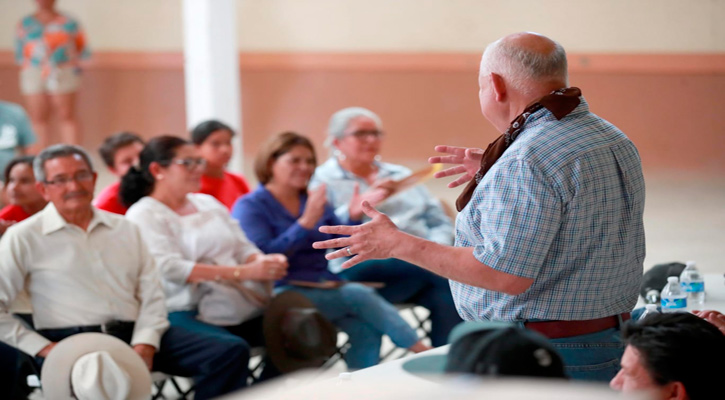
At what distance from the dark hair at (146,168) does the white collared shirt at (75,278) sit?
422 millimetres

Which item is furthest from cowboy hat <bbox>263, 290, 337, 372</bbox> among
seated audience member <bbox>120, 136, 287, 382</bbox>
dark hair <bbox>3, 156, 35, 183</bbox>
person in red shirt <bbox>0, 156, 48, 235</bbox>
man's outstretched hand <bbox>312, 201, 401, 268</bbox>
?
man's outstretched hand <bbox>312, 201, 401, 268</bbox>

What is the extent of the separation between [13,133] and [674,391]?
4.82m

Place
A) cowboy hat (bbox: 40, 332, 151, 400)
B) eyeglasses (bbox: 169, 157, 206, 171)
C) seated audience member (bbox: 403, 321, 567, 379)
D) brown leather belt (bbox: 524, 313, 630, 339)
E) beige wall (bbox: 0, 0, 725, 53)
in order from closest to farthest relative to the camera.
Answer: seated audience member (bbox: 403, 321, 567, 379) < brown leather belt (bbox: 524, 313, 630, 339) < cowboy hat (bbox: 40, 332, 151, 400) < eyeglasses (bbox: 169, 157, 206, 171) < beige wall (bbox: 0, 0, 725, 53)

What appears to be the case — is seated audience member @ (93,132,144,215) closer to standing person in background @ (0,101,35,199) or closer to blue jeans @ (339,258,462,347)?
standing person in background @ (0,101,35,199)

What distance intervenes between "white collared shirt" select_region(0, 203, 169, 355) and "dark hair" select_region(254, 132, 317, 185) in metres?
0.93

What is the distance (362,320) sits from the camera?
151 inches

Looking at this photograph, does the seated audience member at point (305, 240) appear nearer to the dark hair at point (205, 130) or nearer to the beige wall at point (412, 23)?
the dark hair at point (205, 130)

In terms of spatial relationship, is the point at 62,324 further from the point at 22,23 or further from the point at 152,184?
the point at 22,23

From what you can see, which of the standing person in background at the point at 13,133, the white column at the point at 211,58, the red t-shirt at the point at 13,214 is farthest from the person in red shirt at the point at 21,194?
the white column at the point at 211,58

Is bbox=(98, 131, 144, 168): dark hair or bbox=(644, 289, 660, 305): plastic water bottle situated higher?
bbox=(98, 131, 144, 168): dark hair

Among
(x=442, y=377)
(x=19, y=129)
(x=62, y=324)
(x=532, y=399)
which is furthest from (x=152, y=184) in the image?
(x=532, y=399)

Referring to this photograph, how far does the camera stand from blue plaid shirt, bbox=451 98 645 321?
1872mm

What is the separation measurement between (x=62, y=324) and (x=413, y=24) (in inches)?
262

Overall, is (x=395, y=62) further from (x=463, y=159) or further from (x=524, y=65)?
(x=524, y=65)
